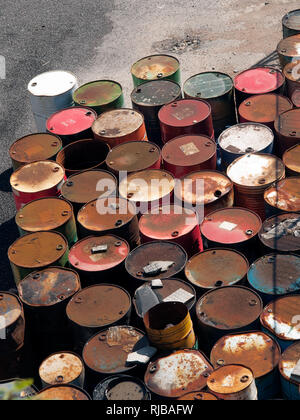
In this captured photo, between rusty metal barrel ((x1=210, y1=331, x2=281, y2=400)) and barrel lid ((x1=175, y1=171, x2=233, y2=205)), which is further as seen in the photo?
barrel lid ((x1=175, y1=171, x2=233, y2=205))

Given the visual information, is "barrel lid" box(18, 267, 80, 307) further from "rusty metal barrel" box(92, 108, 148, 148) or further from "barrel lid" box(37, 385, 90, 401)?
"rusty metal barrel" box(92, 108, 148, 148)

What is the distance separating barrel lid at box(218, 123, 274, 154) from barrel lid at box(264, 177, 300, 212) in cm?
75

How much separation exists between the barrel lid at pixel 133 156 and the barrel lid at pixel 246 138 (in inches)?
33.0

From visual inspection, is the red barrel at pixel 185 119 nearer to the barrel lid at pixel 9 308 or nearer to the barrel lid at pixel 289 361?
the barrel lid at pixel 9 308

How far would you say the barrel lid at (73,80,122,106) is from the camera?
9295mm

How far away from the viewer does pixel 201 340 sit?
20.6 ft

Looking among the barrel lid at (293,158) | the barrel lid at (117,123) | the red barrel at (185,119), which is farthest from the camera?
the barrel lid at (117,123)

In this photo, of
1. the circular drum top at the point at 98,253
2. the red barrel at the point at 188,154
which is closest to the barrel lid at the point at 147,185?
the red barrel at the point at 188,154

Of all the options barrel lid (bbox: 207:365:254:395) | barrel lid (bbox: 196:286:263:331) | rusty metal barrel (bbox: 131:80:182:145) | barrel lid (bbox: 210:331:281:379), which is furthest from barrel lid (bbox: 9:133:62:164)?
barrel lid (bbox: 207:365:254:395)

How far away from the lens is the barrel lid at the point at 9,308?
6.32m

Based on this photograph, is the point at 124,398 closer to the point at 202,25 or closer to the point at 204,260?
the point at 204,260

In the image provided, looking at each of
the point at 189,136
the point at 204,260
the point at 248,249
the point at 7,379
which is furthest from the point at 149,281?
the point at 189,136

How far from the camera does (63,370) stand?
19.3 ft

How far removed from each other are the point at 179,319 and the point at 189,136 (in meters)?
2.92
